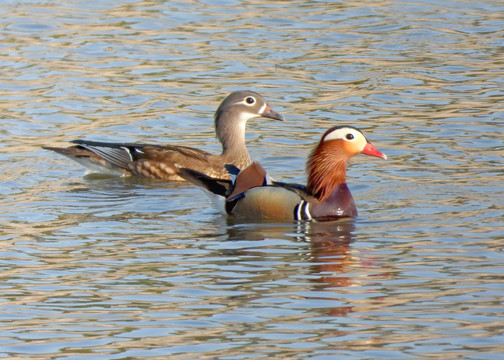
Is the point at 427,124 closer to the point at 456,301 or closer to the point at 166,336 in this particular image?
the point at 456,301

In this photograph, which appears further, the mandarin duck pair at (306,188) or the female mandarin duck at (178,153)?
the female mandarin duck at (178,153)

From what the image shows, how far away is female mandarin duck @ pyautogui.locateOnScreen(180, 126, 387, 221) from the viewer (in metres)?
10.6

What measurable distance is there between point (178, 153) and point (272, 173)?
100cm

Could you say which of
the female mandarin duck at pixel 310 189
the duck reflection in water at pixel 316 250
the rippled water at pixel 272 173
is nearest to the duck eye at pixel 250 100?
the rippled water at pixel 272 173

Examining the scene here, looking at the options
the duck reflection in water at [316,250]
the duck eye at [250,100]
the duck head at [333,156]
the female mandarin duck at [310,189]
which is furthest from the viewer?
the duck eye at [250,100]

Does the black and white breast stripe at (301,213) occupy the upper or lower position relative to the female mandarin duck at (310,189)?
lower

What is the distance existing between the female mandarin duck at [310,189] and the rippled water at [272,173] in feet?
0.78

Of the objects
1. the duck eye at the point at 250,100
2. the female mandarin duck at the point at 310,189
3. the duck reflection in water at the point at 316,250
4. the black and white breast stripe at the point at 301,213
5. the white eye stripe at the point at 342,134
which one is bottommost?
the duck reflection in water at the point at 316,250

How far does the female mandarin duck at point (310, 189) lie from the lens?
10633 mm

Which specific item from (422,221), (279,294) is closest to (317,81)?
(422,221)

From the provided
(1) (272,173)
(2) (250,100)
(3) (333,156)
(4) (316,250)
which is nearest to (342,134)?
(3) (333,156)

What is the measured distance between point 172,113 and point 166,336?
7.83 metres

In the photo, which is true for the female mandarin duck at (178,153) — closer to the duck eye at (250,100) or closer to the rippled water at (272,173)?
the duck eye at (250,100)

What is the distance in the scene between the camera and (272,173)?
1258 centimetres
